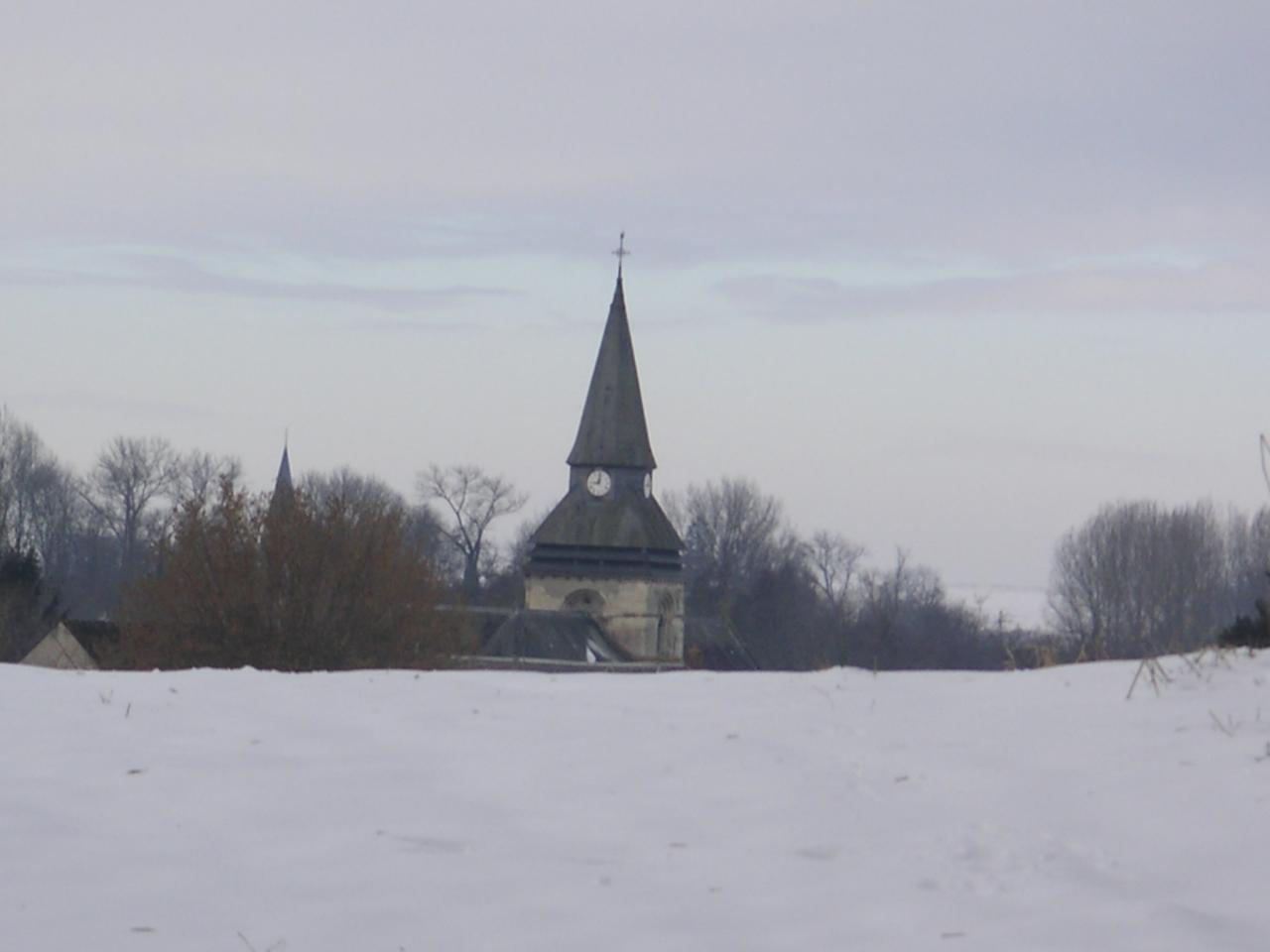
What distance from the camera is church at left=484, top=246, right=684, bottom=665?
72062 millimetres

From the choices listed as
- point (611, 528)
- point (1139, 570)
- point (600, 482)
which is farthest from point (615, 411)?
point (1139, 570)

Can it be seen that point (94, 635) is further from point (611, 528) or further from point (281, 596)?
point (611, 528)

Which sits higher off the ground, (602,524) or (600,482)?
(600,482)

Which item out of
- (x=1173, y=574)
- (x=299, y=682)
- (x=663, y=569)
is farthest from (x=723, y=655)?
(x=299, y=682)

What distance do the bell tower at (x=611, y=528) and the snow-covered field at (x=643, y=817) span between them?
62.8 metres

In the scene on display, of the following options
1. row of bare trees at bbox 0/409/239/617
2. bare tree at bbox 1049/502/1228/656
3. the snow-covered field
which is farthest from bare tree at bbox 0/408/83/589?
the snow-covered field

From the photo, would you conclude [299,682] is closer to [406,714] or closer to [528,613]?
[406,714]

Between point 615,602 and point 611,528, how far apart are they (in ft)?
9.39

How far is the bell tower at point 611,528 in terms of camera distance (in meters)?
72.1

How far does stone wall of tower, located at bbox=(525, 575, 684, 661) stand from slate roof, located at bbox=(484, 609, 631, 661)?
272 cm

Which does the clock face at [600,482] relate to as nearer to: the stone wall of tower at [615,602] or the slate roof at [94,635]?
the stone wall of tower at [615,602]

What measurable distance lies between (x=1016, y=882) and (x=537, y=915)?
1.57 meters

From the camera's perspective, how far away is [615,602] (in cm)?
7212

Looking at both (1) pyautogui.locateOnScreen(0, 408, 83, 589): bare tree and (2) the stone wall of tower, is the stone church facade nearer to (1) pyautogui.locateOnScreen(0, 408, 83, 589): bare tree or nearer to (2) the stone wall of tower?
(2) the stone wall of tower
